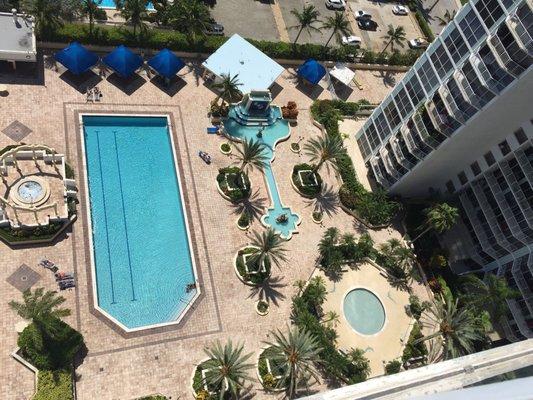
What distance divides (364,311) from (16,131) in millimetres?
43144

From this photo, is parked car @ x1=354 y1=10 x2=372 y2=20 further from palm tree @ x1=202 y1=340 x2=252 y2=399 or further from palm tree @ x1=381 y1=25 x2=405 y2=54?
palm tree @ x1=202 y1=340 x2=252 y2=399

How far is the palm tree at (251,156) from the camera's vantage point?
168 feet

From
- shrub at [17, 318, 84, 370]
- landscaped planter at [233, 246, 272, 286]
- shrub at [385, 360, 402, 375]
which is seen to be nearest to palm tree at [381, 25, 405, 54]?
landscaped planter at [233, 246, 272, 286]

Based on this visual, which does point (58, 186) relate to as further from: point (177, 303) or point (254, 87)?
point (254, 87)

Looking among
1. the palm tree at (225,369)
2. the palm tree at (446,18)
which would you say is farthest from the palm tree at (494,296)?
the palm tree at (446,18)

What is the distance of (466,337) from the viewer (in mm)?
42938

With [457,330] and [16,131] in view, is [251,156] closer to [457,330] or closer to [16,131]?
[16,131]

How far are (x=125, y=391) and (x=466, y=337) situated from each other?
104ft

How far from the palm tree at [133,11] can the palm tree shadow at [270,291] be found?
35.8 metres

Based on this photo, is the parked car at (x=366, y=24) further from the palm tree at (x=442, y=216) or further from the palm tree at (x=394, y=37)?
the palm tree at (x=442, y=216)

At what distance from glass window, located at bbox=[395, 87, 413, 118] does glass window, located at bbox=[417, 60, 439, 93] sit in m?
2.98

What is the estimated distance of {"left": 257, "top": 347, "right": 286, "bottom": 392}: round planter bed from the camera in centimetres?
4234

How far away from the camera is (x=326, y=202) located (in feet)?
183

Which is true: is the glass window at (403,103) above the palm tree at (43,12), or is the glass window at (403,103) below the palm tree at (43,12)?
above
